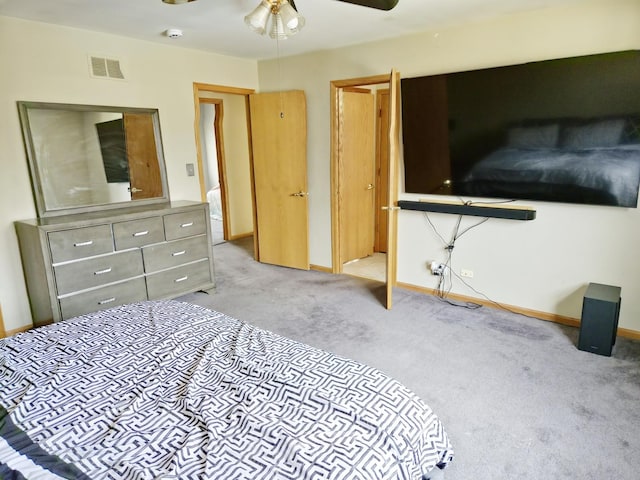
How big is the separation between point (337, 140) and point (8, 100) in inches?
114

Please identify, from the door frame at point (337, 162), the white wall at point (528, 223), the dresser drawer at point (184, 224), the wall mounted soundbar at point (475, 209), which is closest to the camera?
the white wall at point (528, 223)

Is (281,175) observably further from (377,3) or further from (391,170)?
(377,3)

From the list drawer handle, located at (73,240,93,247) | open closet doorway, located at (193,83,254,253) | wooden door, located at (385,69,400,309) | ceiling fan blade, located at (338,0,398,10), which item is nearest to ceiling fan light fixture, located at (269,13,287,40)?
ceiling fan blade, located at (338,0,398,10)

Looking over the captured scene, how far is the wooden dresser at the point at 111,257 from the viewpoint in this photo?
9.80 ft

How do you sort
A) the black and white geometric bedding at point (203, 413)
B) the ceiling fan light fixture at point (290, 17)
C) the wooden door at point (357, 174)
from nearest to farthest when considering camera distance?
the black and white geometric bedding at point (203, 413)
the ceiling fan light fixture at point (290, 17)
the wooden door at point (357, 174)

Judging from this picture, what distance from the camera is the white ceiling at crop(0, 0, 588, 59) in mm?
2865

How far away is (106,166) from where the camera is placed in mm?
3699

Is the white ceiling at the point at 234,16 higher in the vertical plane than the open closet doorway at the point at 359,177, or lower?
higher

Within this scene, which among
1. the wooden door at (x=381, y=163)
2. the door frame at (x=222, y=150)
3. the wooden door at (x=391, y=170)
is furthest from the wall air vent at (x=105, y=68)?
the wooden door at (x=381, y=163)

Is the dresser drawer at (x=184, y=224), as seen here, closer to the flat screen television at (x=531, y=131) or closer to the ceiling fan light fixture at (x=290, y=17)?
the ceiling fan light fixture at (x=290, y=17)

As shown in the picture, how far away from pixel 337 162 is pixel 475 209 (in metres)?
1.62

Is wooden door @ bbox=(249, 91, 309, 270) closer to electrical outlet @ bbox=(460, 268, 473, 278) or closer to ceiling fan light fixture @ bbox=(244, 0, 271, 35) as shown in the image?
electrical outlet @ bbox=(460, 268, 473, 278)

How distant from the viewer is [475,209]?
11.4 ft

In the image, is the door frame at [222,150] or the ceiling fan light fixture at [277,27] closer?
the ceiling fan light fixture at [277,27]
